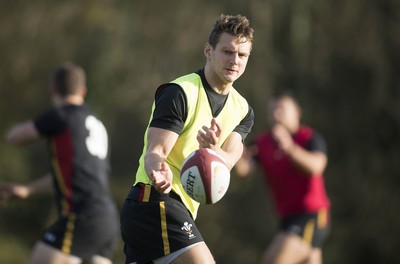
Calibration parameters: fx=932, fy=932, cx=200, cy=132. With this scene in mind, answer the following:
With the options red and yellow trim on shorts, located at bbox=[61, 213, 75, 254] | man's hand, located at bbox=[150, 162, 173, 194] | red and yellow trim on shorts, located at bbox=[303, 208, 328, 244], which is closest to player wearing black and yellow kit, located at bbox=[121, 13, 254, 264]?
man's hand, located at bbox=[150, 162, 173, 194]

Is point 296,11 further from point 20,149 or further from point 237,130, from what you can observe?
point 237,130

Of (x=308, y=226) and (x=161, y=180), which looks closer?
(x=161, y=180)

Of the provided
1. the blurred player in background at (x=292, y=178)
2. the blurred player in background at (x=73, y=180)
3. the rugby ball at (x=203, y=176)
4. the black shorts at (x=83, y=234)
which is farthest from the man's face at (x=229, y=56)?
the blurred player in background at (x=292, y=178)

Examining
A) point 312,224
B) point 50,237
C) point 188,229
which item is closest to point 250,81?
point 312,224

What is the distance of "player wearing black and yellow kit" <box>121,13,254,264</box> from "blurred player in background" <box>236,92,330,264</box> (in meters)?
3.66

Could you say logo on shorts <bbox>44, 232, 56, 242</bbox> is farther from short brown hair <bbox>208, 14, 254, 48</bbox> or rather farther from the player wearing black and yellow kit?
short brown hair <bbox>208, 14, 254, 48</bbox>

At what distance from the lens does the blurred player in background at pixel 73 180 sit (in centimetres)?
813

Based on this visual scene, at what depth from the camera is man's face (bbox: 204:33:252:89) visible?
5.77m

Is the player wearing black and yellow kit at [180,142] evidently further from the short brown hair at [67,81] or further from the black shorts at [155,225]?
the short brown hair at [67,81]

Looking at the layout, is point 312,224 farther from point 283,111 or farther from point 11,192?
point 11,192

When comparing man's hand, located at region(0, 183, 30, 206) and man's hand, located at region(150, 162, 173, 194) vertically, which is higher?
man's hand, located at region(150, 162, 173, 194)

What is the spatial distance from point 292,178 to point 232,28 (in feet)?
15.2

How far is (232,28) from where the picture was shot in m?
5.78

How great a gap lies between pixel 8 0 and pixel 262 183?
5906 mm
